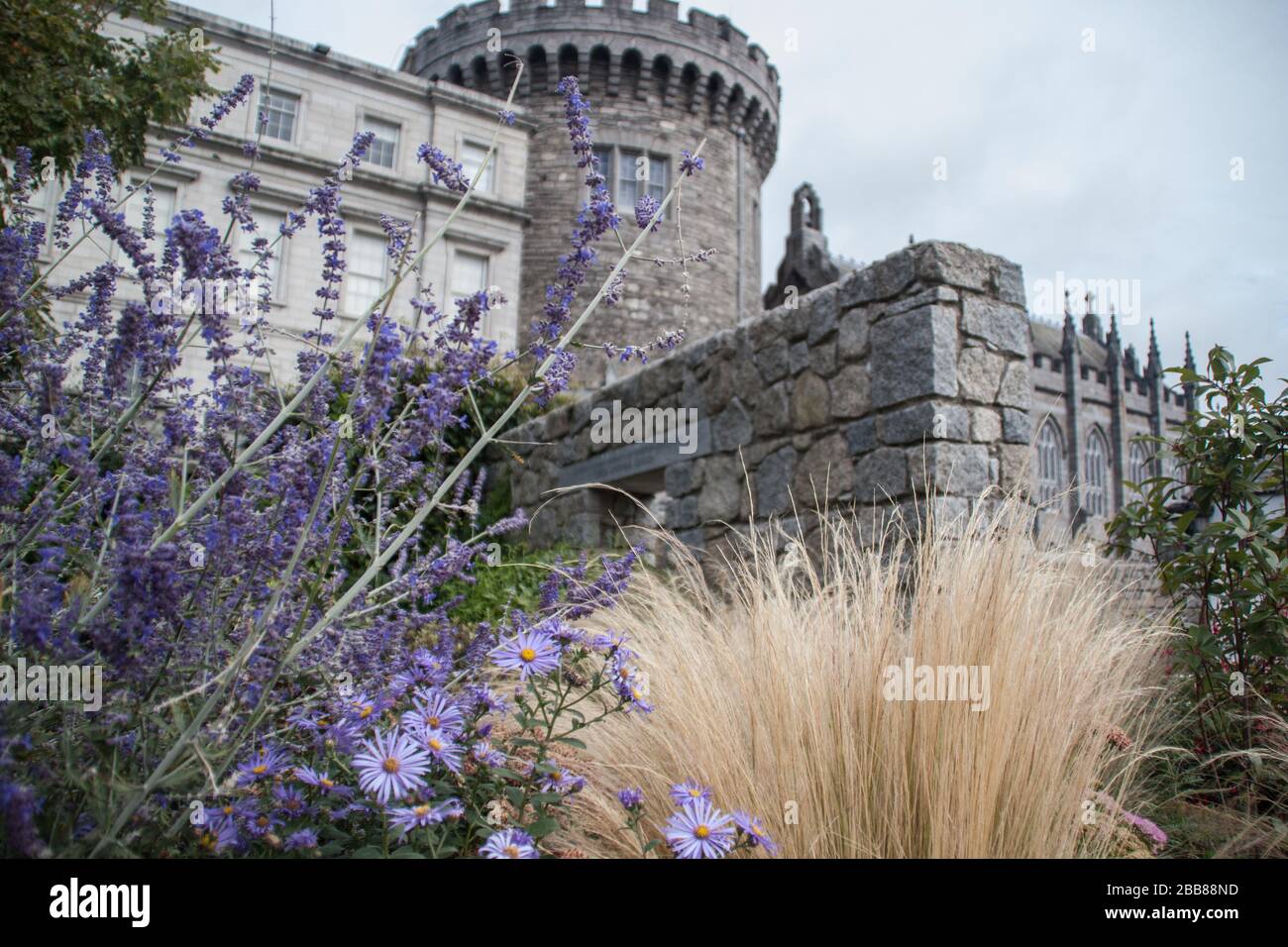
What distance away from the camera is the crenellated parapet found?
18250mm

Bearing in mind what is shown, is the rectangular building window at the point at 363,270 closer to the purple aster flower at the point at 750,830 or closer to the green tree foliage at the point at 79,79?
the green tree foliage at the point at 79,79

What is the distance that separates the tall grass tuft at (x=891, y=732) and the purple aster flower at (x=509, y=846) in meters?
0.63

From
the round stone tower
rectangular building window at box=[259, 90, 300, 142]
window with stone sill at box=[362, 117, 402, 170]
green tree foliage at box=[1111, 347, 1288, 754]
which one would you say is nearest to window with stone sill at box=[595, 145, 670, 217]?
the round stone tower

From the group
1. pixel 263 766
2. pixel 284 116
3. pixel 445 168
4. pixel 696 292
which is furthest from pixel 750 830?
pixel 696 292

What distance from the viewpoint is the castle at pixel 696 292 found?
3887 mm

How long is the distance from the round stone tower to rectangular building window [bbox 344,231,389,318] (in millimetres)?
3358

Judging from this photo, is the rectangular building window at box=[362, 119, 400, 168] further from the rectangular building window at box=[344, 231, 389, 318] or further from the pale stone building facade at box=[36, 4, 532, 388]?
the rectangular building window at box=[344, 231, 389, 318]

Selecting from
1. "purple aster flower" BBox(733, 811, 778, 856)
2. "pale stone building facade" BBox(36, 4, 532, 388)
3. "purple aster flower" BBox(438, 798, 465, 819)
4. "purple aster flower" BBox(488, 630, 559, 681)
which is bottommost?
"purple aster flower" BBox(733, 811, 778, 856)

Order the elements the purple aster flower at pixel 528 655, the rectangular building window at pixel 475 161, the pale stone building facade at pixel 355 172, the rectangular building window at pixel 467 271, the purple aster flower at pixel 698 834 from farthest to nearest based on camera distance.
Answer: the rectangular building window at pixel 475 161 < the rectangular building window at pixel 467 271 < the pale stone building facade at pixel 355 172 < the purple aster flower at pixel 528 655 < the purple aster flower at pixel 698 834

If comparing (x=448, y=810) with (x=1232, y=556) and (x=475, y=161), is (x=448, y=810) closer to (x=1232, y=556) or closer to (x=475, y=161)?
(x=1232, y=556)

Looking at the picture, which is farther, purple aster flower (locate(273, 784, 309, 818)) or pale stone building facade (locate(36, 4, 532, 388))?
pale stone building facade (locate(36, 4, 532, 388))

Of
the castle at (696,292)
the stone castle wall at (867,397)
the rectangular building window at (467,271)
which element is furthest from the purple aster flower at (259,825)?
the rectangular building window at (467,271)
